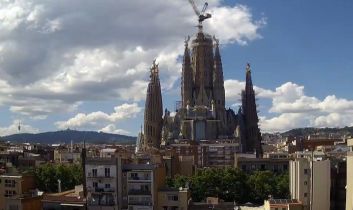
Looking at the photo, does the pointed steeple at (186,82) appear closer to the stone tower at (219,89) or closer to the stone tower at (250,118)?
the stone tower at (219,89)

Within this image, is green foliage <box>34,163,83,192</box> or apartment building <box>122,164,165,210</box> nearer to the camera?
apartment building <box>122,164,165,210</box>

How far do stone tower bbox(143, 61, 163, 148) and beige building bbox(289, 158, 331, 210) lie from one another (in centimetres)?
8723

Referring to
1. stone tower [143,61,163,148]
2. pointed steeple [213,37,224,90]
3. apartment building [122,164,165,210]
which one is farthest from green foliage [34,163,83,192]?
pointed steeple [213,37,224,90]

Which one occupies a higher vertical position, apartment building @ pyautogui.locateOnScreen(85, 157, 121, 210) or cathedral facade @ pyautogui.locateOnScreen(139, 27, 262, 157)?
cathedral facade @ pyautogui.locateOnScreen(139, 27, 262, 157)

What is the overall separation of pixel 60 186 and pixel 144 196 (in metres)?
18.7

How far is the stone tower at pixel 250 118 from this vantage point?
144625 millimetres

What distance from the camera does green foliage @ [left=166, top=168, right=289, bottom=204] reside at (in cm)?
7300

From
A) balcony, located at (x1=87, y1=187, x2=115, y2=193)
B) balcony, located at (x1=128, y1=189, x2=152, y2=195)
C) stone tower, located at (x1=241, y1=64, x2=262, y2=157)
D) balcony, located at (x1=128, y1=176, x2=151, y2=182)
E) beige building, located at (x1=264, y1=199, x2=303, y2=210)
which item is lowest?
beige building, located at (x1=264, y1=199, x2=303, y2=210)

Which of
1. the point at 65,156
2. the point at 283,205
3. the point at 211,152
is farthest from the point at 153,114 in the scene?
the point at 283,205

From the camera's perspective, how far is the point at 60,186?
74750 mm

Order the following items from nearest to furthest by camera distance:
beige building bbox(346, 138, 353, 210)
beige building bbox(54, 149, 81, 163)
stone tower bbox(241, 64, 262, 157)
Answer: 1. beige building bbox(346, 138, 353, 210)
2. beige building bbox(54, 149, 81, 163)
3. stone tower bbox(241, 64, 262, 157)

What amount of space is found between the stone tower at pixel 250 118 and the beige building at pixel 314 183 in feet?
280

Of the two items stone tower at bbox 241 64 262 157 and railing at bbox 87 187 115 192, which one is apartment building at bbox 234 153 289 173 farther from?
stone tower at bbox 241 64 262 157

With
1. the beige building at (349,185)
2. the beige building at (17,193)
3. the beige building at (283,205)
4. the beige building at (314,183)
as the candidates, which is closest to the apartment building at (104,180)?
the beige building at (17,193)
